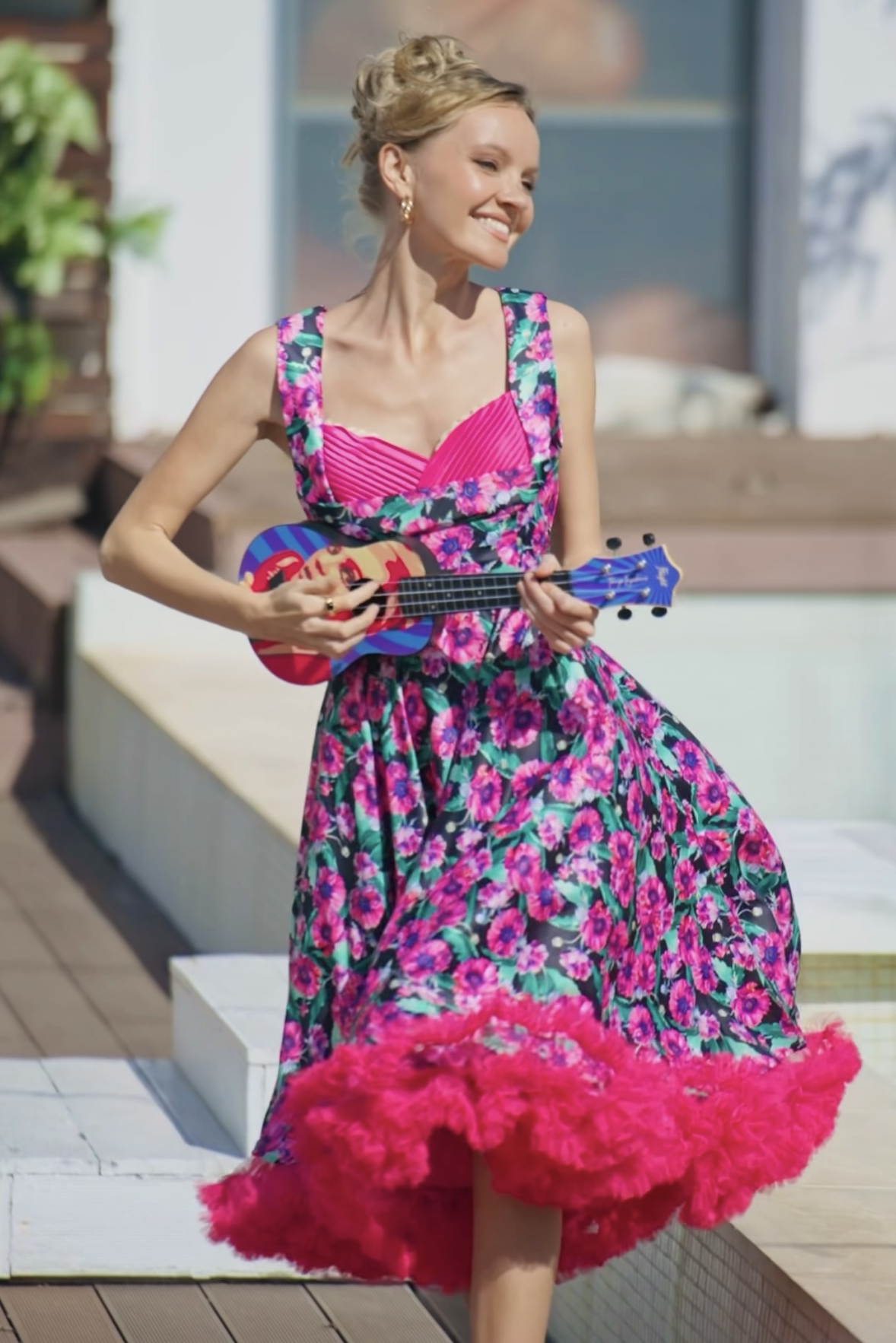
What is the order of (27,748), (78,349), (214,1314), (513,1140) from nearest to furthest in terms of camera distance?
1. (513,1140)
2. (214,1314)
3. (27,748)
4. (78,349)

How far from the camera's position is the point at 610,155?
8.58 metres

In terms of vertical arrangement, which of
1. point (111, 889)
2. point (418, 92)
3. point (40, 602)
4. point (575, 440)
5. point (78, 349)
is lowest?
point (111, 889)

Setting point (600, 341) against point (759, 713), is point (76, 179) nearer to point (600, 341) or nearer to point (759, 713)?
point (600, 341)

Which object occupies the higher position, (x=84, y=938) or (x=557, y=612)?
(x=557, y=612)

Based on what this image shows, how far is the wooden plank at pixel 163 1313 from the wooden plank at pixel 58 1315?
0.02 metres

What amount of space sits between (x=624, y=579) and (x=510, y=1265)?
2.38 ft

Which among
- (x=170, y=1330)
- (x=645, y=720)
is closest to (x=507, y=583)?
(x=645, y=720)

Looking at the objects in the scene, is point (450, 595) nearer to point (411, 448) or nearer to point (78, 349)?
point (411, 448)

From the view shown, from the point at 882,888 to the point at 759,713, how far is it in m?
3.09

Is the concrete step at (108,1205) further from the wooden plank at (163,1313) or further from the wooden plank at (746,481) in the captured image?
the wooden plank at (746,481)

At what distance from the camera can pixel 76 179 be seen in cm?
782

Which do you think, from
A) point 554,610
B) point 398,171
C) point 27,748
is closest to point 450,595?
point 554,610

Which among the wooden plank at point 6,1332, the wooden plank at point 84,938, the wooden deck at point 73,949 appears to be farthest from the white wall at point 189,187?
the wooden plank at point 6,1332

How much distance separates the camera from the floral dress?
225 centimetres
